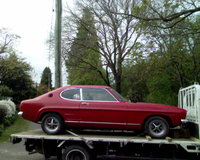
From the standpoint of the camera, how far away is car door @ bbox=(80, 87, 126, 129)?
674cm

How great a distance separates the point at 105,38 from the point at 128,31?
2240mm

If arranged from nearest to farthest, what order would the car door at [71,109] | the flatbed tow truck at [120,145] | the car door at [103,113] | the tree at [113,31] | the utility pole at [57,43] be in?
the flatbed tow truck at [120,145]
the car door at [103,113]
the car door at [71,109]
the utility pole at [57,43]
the tree at [113,31]

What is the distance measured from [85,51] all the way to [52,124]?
680 inches

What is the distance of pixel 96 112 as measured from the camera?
6.79m

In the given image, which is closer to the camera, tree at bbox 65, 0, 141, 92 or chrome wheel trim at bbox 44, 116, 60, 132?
chrome wheel trim at bbox 44, 116, 60, 132

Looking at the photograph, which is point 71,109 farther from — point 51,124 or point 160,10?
point 160,10

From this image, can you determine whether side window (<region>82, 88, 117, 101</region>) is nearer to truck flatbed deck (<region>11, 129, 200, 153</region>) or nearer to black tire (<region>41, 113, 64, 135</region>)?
black tire (<region>41, 113, 64, 135</region>)

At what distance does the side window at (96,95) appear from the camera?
6.99 meters

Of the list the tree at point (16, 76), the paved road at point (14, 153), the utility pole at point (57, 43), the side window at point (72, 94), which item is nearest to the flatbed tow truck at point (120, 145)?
the side window at point (72, 94)

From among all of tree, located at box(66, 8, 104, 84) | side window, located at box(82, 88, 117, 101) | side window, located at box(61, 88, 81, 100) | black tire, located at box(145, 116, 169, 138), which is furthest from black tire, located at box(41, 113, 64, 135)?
tree, located at box(66, 8, 104, 84)

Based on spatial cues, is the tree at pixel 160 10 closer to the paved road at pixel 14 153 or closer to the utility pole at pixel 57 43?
the utility pole at pixel 57 43

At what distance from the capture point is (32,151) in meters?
6.96

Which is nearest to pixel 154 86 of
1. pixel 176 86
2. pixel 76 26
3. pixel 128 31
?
pixel 176 86

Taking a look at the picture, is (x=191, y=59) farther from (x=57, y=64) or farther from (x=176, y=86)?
(x=57, y=64)
